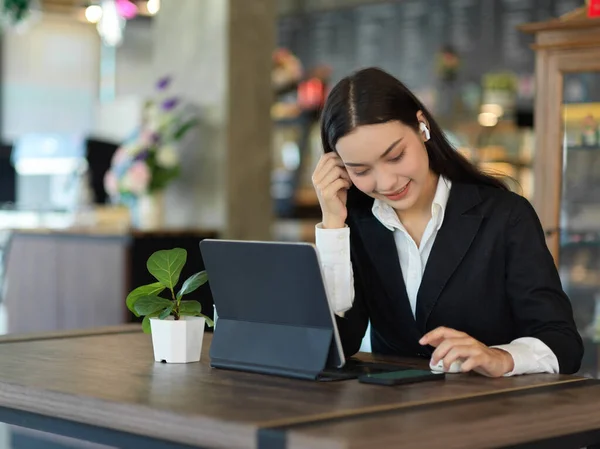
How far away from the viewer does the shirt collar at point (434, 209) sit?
2.14m

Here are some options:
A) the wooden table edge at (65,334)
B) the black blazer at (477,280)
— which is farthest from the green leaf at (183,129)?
the black blazer at (477,280)

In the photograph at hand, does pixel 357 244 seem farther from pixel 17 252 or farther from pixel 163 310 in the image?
pixel 17 252

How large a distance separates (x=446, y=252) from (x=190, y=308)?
51cm

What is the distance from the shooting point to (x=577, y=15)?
13.6 feet

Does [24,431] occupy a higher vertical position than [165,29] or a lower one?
lower

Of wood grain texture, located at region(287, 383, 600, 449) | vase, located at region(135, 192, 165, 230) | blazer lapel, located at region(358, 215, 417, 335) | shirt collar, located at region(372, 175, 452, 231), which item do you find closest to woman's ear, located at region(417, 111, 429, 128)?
shirt collar, located at region(372, 175, 452, 231)

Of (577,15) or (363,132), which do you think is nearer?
(363,132)

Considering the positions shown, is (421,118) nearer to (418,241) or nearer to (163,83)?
(418,241)

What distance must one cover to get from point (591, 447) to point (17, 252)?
162 inches

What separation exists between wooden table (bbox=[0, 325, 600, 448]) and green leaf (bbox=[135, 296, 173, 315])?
10cm

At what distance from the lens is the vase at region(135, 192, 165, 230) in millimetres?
5027

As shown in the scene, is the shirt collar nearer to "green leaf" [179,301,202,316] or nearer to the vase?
"green leaf" [179,301,202,316]

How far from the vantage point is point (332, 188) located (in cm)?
217

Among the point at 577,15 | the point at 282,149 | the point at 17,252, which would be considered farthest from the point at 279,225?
the point at 577,15
